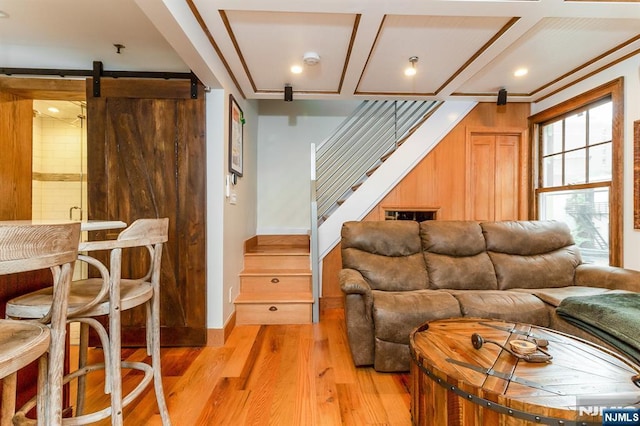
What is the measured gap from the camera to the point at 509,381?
1118 millimetres

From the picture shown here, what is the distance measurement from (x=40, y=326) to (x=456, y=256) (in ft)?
9.57

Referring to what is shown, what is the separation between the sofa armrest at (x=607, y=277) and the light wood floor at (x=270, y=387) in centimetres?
189

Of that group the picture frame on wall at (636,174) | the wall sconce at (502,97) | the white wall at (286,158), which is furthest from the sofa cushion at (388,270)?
the wall sconce at (502,97)

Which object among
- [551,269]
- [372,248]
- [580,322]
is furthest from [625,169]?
[372,248]

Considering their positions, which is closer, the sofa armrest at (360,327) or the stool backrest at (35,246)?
the stool backrest at (35,246)

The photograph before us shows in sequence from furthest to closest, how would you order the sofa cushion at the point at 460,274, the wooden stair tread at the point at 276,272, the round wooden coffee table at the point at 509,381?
the wooden stair tread at the point at 276,272 → the sofa cushion at the point at 460,274 → the round wooden coffee table at the point at 509,381

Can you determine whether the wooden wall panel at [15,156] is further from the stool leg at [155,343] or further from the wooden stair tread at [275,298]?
the stool leg at [155,343]

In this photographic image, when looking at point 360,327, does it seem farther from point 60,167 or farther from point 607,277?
point 60,167

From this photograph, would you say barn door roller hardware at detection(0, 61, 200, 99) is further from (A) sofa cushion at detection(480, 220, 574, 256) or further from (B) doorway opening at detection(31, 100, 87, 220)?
(A) sofa cushion at detection(480, 220, 574, 256)

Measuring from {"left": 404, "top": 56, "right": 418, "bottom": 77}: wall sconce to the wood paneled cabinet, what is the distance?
1.44 meters

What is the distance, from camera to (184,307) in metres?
2.53

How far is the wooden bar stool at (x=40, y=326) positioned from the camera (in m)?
0.65

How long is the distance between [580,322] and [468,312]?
68 cm

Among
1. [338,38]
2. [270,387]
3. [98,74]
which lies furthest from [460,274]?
[98,74]
